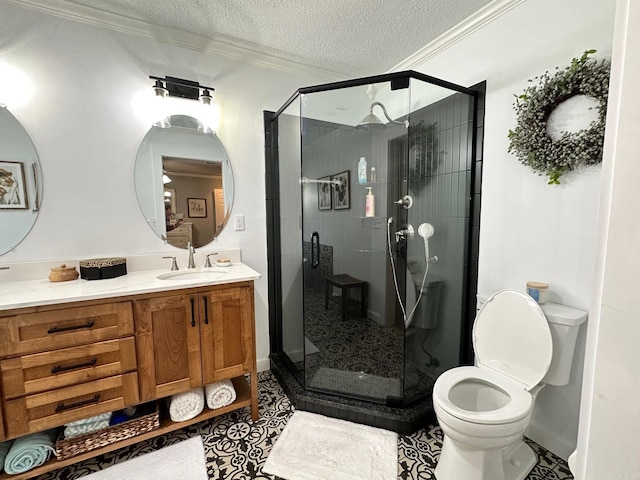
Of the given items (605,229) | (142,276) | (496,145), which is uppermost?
(496,145)

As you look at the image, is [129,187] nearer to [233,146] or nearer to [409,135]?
[233,146]

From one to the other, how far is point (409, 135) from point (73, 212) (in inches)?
86.5

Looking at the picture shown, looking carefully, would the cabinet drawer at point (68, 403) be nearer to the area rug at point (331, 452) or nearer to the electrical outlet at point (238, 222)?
the area rug at point (331, 452)

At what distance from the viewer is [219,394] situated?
1801 millimetres

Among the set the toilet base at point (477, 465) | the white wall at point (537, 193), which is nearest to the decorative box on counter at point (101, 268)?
the toilet base at point (477, 465)

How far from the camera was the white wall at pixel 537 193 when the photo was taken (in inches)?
56.6

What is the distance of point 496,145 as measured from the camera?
6.01 feet

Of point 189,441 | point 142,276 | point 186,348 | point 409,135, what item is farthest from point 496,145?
point 189,441

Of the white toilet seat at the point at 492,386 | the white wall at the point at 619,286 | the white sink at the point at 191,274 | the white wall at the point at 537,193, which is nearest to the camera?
the white wall at the point at 619,286

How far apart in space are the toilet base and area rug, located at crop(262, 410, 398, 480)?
10.7 inches

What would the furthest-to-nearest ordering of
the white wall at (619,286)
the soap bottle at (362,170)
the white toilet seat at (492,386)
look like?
1. the soap bottle at (362,170)
2. the white toilet seat at (492,386)
3. the white wall at (619,286)

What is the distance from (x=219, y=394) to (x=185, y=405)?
0.19 metres

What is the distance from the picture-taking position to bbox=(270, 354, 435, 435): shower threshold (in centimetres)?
176

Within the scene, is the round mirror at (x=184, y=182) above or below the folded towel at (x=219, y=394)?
above
